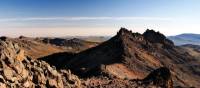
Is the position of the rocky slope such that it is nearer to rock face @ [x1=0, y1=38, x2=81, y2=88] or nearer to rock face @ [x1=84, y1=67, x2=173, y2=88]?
rock face @ [x1=84, y1=67, x2=173, y2=88]

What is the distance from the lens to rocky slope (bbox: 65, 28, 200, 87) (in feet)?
366

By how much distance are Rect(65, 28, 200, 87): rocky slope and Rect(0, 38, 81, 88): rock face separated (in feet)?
126

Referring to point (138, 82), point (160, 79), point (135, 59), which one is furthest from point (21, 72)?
point (135, 59)

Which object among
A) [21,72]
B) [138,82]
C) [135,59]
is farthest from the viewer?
[135,59]

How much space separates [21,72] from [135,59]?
9851cm

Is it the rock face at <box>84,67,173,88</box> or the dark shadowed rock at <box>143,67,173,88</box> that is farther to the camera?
the dark shadowed rock at <box>143,67,173,88</box>

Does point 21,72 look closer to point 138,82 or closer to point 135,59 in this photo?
point 138,82

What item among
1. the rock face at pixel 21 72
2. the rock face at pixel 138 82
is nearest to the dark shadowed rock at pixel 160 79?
the rock face at pixel 138 82

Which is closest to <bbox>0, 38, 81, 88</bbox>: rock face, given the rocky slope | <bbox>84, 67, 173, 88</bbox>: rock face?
<bbox>84, 67, 173, 88</bbox>: rock face

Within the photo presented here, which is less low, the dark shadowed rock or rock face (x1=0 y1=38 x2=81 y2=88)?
rock face (x1=0 y1=38 x2=81 y2=88)

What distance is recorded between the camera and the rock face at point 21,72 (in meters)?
33.2

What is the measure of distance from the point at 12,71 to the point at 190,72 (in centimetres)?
13470

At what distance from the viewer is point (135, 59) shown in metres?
132

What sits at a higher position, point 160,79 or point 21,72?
point 21,72
